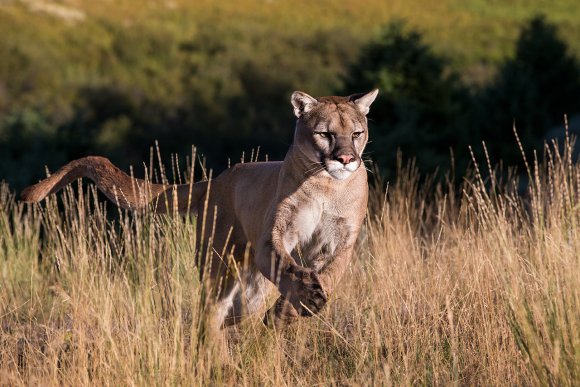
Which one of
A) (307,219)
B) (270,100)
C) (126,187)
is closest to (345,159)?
(307,219)

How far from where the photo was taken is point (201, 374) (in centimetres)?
453

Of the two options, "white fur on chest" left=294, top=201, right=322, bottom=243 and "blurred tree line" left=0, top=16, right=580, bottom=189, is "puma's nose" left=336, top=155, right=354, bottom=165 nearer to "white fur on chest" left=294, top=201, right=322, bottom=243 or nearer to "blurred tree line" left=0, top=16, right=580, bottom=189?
"white fur on chest" left=294, top=201, right=322, bottom=243

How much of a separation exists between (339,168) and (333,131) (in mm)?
297

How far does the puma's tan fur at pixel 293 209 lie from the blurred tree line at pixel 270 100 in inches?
97.8

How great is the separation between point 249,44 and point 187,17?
22.5 feet

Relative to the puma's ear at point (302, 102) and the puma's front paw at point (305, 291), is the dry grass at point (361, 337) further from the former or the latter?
the puma's ear at point (302, 102)

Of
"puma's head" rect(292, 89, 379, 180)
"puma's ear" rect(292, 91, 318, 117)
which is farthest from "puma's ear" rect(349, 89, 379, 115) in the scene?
"puma's ear" rect(292, 91, 318, 117)

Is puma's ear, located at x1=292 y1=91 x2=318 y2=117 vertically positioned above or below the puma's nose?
above

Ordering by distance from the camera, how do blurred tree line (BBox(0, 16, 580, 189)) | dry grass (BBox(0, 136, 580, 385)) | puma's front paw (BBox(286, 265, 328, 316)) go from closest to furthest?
1. dry grass (BBox(0, 136, 580, 385))
2. puma's front paw (BBox(286, 265, 328, 316))
3. blurred tree line (BBox(0, 16, 580, 189))

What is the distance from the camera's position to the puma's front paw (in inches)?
182

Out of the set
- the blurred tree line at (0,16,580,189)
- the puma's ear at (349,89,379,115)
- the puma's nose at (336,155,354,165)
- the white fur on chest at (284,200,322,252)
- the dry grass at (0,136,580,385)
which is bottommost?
the blurred tree line at (0,16,580,189)

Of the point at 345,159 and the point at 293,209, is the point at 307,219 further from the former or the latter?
the point at 345,159

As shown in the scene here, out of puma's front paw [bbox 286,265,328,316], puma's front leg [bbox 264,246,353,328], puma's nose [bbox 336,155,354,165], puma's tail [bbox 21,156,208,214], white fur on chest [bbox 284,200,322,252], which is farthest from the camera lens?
puma's tail [bbox 21,156,208,214]

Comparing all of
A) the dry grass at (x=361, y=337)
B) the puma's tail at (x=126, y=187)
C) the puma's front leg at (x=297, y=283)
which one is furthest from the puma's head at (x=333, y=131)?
the puma's tail at (x=126, y=187)
